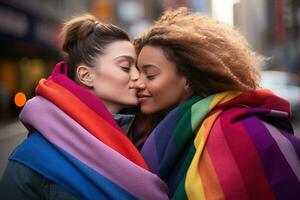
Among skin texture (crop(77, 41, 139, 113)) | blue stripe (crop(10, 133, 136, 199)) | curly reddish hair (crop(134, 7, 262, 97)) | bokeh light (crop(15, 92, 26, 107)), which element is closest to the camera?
blue stripe (crop(10, 133, 136, 199))

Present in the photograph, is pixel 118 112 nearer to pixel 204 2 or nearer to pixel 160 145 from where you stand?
pixel 160 145

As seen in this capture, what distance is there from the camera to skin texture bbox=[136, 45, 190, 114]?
2.19m

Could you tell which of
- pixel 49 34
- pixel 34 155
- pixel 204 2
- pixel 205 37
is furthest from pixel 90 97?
pixel 204 2

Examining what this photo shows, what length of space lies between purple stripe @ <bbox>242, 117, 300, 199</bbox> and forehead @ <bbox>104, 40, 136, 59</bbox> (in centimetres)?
61

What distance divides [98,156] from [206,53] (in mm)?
566

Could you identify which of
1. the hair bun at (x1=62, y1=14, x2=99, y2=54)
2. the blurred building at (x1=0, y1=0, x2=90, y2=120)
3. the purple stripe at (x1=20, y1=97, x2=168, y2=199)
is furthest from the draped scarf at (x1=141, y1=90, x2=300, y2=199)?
the blurred building at (x1=0, y1=0, x2=90, y2=120)

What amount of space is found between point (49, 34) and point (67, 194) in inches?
823

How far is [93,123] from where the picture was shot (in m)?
2.00

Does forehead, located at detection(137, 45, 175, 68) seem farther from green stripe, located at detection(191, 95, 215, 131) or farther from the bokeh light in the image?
the bokeh light

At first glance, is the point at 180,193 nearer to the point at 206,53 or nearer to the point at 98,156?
the point at 98,156

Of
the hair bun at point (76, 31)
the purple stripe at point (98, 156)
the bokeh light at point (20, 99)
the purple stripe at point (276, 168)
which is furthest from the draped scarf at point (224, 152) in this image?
the bokeh light at point (20, 99)

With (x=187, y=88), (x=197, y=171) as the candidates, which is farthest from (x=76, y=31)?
(x=197, y=171)

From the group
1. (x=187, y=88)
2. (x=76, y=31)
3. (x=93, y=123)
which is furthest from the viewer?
(x=76, y=31)

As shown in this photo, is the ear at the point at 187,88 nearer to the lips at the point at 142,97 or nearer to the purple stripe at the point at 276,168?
the lips at the point at 142,97
